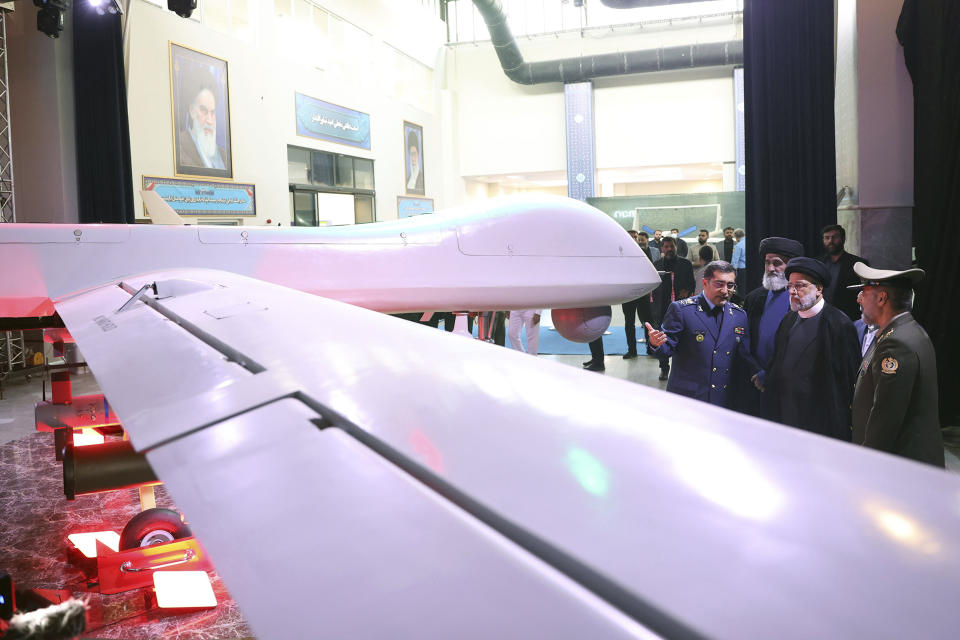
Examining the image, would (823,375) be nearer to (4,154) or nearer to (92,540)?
(92,540)

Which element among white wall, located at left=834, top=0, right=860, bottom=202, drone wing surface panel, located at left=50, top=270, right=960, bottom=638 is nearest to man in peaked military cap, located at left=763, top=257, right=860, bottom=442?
drone wing surface panel, located at left=50, top=270, right=960, bottom=638

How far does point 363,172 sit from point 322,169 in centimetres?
161

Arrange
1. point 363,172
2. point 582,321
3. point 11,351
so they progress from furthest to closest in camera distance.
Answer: point 363,172 < point 11,351 < point 582,321

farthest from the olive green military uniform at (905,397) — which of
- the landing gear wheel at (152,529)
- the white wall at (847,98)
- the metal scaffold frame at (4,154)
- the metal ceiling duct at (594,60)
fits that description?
the metal ceiling duct at (594,60)

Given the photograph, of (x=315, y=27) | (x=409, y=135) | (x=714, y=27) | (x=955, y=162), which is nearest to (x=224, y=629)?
(x=955, y=162)

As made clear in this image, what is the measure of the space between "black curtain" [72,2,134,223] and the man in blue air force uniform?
27.4ft

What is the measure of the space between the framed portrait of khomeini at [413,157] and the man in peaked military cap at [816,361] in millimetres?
14992

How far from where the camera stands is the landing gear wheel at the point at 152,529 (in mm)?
3496

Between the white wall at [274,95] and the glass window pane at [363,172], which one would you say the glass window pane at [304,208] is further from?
the glass window pane at [363,172]

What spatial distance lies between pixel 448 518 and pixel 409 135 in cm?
1817

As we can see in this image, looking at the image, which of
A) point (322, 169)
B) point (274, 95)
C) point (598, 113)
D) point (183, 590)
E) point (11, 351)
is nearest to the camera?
point (183, 590)

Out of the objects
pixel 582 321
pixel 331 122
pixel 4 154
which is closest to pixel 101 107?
pixel 4 154

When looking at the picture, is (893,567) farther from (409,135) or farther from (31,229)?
(409,135)

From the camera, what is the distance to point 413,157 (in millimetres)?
18172
